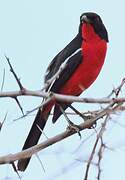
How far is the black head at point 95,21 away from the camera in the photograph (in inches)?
219

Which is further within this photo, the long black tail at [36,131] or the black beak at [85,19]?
the black beak at [85,19]

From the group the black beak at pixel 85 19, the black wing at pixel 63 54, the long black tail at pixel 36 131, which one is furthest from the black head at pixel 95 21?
the long black tail at pixel 36 131

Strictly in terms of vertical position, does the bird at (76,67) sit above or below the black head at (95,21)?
below

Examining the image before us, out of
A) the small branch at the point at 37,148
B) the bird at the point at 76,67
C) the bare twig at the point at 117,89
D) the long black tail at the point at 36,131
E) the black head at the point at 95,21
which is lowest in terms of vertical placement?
the long black tail at the point at 36,131

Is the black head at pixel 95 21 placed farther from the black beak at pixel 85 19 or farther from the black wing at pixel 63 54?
the black wing at pixel 63 54

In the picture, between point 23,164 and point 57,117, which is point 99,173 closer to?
point 23,164

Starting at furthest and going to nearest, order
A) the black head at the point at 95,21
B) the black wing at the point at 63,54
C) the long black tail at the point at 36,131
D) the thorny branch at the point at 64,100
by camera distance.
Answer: the black head at the point at 95,21, the black wing at the point at 63,54, the long black tail at the point at 36,131, the thorny branch at the point at 64,100

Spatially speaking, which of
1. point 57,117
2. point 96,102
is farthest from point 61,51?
point 96,102

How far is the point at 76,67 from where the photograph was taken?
5152mm

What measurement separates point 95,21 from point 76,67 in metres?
0.74

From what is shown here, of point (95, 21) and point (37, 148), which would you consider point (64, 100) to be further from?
point (95, 21)

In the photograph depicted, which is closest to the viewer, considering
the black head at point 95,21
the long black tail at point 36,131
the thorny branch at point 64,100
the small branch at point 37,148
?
the thorny branch at point 64,100

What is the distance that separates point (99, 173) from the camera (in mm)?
2262

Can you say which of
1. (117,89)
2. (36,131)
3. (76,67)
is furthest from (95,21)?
(117,89)
